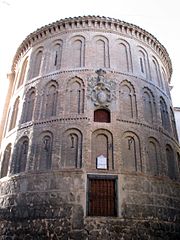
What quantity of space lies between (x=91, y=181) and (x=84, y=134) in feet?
7.50

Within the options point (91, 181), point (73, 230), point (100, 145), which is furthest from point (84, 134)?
point (73, 230)

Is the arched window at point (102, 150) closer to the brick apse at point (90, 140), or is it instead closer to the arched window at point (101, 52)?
the brick apse at point (90, 140)

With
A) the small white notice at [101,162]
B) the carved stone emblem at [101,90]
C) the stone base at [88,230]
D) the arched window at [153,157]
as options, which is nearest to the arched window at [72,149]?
the small white notice at [101,162]

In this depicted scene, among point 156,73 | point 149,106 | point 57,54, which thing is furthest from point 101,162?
point 156,73

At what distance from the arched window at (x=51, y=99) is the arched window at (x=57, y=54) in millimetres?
1299

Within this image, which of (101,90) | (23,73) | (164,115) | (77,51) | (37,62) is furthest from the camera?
(23,73)

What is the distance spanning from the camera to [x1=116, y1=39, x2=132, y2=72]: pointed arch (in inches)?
637

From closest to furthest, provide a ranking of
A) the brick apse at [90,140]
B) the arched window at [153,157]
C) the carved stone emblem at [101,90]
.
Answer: the brick apse at [90,140] → the arched window at [153,157] → the carved stone emblem at [101,90]

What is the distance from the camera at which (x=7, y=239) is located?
1207cm

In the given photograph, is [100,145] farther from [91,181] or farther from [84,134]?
[91,181]

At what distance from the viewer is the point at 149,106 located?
52.0ft

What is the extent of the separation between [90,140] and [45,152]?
2.27 meters

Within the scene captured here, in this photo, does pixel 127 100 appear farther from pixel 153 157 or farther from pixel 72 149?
pixel 72 149

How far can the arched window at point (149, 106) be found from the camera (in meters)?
15.3
